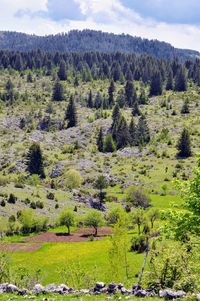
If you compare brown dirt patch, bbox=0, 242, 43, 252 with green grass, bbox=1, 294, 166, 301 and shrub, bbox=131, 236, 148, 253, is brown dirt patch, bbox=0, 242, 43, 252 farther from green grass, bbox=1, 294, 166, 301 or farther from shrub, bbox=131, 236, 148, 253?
green grass, bbox=1, 294, 166, 301

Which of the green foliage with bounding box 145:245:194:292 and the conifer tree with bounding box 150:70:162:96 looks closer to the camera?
the green foliage with bounding box 145:245:194:292

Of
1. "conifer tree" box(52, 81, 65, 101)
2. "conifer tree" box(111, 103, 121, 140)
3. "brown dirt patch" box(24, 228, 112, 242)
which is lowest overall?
"brown dirt patch" box(24, 228, 112, 242)

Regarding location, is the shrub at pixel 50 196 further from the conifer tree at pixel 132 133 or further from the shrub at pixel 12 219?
the conifer tree at pixel 132 133


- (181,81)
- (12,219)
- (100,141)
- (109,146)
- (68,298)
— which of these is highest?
(181,81)

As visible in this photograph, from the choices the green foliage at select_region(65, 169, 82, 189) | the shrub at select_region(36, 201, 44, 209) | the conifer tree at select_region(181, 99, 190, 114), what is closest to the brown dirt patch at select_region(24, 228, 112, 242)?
the shrub at select_region(36, 201, 44, 209)

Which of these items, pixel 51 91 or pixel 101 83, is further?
pixel 101 83

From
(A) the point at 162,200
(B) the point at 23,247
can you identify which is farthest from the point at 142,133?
(B) the point at 23,247

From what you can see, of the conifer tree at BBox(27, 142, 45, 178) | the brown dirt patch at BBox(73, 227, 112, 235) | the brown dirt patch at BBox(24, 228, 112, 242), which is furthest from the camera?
the conifer tree at BBox(27, 142, 45, 178)

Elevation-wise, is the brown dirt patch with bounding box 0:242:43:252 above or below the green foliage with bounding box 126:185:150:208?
below

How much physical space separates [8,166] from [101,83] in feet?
395

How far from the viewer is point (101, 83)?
190375 millimetres

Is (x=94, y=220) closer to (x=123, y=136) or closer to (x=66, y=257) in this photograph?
(x=66, y=257)

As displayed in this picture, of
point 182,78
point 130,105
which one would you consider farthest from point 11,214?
point 182,78

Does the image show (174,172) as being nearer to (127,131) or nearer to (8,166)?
(127,131)
